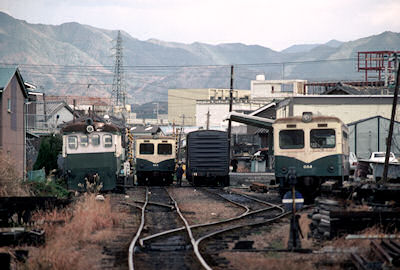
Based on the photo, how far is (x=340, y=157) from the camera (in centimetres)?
2150

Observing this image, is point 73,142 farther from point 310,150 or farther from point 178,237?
point 178,237

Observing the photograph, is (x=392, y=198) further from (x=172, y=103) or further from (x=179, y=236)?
A: (x=172, y=103)

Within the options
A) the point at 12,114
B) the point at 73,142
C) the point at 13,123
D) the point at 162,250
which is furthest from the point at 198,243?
the point at 13,123

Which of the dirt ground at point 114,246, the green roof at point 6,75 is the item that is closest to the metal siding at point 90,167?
the green roof at point 6,75

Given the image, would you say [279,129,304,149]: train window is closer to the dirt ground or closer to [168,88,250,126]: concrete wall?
the dirt ground

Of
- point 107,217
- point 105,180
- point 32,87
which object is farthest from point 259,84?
point 107,217

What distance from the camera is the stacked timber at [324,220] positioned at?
12.6 metres

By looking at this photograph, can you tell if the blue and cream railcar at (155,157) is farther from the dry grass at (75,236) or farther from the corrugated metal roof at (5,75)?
the dry grass at (75,236)

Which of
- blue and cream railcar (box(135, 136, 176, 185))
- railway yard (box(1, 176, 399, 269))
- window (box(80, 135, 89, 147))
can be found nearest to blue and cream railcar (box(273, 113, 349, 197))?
railway yard (box(1, 176, 399, 269))

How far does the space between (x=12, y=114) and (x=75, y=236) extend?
2071 cm

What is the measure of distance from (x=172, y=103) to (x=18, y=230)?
14412 centimetres

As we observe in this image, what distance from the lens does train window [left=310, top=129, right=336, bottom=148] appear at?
21562 mm

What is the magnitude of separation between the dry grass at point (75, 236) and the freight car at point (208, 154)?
53.6ft

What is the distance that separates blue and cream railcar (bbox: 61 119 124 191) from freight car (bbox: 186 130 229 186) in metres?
9.33
